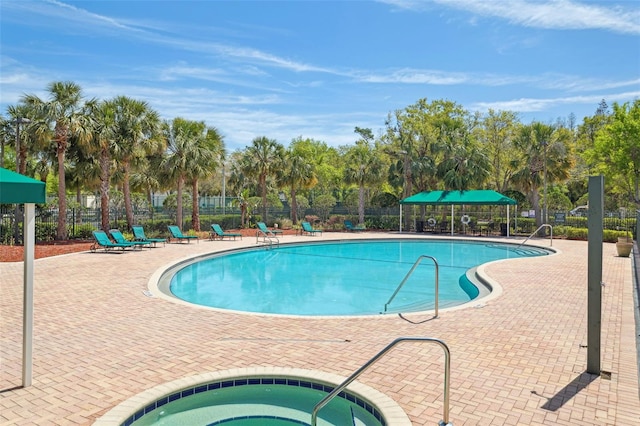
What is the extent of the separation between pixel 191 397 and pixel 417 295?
7.94 metres

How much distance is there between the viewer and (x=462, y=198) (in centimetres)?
2703

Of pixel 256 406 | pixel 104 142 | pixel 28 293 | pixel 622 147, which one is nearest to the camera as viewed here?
pixel 256 406

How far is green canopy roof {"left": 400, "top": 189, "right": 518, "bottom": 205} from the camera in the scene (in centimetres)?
2595

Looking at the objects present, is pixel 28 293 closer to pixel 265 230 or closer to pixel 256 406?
pixel 256 406

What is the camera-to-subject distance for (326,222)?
3475 centimetres

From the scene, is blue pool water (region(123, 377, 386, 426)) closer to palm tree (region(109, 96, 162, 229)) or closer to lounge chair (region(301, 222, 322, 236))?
palm tree (region(109, 96, 162, 229))

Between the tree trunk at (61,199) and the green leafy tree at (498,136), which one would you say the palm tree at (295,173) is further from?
the green leafy tree at (498,136)

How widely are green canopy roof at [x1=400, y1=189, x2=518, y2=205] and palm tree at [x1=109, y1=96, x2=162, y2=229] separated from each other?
15.7 metres

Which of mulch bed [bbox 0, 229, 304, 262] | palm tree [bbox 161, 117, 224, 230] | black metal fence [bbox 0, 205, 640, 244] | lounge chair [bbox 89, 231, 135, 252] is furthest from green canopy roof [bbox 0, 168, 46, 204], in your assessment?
palm tree [bbox 161, 117, 224, 230]

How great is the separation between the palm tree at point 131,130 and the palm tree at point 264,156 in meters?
7.99

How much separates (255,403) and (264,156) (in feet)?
87.2

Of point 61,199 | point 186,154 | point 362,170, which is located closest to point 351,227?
point 362,170

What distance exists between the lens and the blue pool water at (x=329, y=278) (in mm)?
10719

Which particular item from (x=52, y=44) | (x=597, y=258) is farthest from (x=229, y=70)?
(x=597, y=258)
